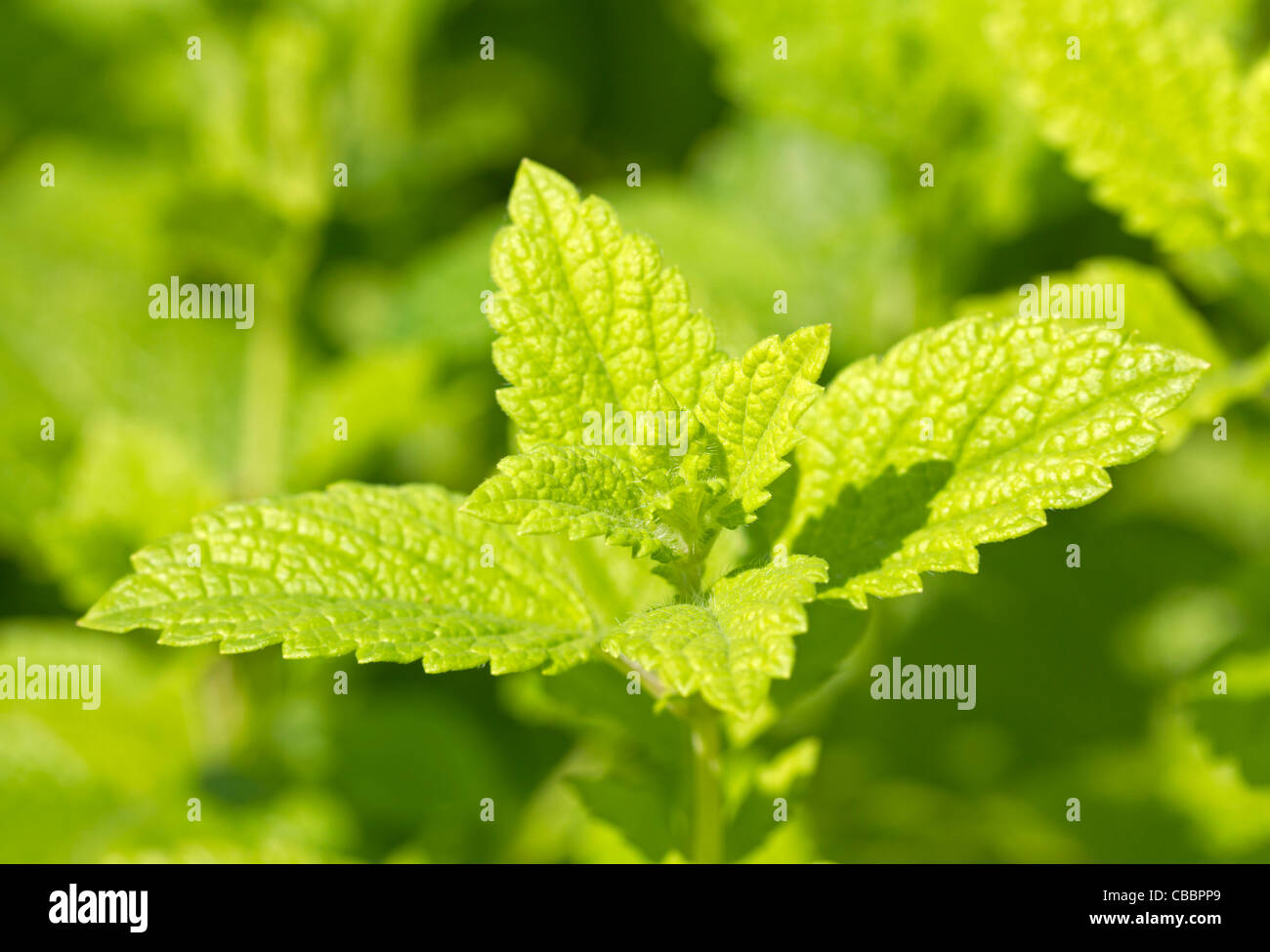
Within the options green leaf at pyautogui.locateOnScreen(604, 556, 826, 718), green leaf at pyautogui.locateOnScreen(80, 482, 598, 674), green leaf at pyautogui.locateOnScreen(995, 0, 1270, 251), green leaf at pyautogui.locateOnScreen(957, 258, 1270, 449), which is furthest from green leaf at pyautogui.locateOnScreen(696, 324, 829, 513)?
green leaf at pyautogui.locateOnScreen(995, 0, 1270, 251)

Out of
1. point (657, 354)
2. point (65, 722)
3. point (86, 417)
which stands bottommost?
point (65, 722)

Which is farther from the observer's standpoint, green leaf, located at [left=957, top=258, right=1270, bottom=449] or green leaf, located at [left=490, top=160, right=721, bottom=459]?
green leaf, located at [left=957, top=258, right=1270, bottom=449]

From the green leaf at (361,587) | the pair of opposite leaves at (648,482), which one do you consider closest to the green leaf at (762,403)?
the pair of opposite leaves at (648,482)

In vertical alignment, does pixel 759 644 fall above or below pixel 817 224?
below

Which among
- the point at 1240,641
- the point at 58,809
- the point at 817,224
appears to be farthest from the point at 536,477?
the point at 817,224

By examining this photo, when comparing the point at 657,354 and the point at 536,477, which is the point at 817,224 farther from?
the point at 536,477

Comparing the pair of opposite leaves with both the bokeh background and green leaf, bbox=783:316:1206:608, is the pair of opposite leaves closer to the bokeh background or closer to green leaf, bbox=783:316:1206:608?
green leaf, bbox=783:316:1206:608

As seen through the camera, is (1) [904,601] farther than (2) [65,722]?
Yes
